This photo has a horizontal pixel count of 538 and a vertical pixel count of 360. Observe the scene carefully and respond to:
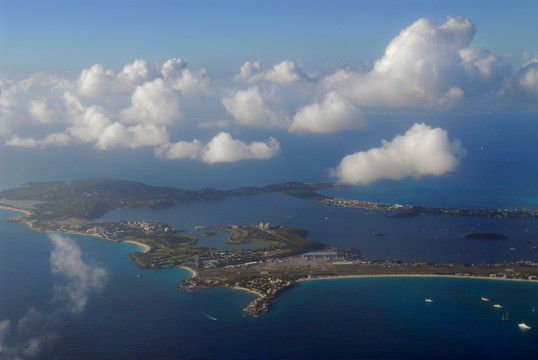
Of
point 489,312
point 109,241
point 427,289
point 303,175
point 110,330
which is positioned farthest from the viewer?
point 303,175

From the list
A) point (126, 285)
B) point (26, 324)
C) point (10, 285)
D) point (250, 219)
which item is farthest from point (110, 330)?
point (250, 219)

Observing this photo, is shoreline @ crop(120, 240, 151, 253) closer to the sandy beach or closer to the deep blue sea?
the deep blue sea

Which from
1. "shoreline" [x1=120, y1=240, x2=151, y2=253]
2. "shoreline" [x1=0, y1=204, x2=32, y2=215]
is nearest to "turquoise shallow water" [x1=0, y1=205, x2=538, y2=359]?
"shoreline" [x1=120, y1=240, x2=151, y2=253]

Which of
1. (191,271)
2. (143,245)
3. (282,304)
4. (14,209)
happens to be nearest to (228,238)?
(143,245)

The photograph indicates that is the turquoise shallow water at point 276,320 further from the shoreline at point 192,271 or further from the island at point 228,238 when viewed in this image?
the island at point 228,238

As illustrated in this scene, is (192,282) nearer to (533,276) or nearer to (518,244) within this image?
(533,276)

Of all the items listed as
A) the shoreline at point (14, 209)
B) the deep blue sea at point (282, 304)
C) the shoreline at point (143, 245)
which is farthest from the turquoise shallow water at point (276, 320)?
the shoreline at point (14, 209)

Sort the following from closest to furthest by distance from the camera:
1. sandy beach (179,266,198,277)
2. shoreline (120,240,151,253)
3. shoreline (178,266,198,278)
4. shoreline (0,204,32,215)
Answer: shoreline (178,266,198,278)
sandy beach (179,266,198,277)
shoreline (120,240,151,253)
shoreline (0,204,32,215)

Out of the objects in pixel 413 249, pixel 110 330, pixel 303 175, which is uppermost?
pixel 303 175
